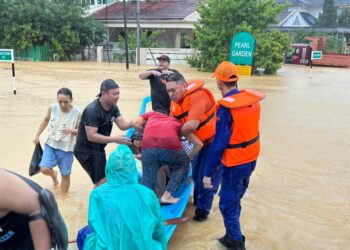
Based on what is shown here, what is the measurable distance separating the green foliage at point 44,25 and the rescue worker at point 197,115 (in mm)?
26530

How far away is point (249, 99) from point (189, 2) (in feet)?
112

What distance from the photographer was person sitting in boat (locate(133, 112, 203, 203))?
3908 mm

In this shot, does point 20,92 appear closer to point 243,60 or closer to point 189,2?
point 243,60

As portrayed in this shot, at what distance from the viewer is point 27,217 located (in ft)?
6.11

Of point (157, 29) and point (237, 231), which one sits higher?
point (157, 29)

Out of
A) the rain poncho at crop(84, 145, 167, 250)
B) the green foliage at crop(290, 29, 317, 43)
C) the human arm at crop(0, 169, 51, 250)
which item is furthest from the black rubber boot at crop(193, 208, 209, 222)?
the green foliage at crop(290, 29, 317, 43)

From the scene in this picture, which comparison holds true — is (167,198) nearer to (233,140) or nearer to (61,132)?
(233,140)

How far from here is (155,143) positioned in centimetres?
391

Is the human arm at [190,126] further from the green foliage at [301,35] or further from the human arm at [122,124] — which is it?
the green foliage at [301,35]

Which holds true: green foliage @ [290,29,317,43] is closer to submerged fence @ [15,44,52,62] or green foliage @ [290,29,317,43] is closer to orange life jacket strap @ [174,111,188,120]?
submerged fence @ [15,44,52,62]

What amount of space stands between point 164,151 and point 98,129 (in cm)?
80

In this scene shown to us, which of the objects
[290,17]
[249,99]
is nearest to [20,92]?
[249,99]

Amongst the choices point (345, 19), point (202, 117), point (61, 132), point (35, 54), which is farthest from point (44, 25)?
point (345, 19)

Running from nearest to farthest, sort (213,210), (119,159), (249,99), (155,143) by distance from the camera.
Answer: (119,159), (249,99), (155,143), (213,210)
